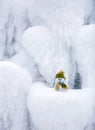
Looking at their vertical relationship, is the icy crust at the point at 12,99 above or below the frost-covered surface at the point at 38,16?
below

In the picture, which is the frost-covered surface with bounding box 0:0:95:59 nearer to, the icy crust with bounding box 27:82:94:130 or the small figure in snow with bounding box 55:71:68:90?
the small figure in snow with bounding box 55:71:68:90

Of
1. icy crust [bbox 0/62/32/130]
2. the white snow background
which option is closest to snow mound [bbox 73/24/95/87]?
the white snow background

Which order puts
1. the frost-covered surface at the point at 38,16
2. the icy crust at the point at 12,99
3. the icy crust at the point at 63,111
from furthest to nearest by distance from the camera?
the frost-covered surface at the point at 38,16, the icy crust at the point at 12,99, the icy crust at the point at 63,111

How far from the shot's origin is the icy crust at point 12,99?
179 centimetres

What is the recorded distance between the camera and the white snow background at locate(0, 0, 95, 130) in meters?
1.68

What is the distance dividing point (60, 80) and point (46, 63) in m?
0.17

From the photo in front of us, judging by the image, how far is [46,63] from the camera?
6.23ft

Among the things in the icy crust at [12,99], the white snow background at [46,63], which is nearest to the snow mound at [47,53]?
the white snow background at [46,63]

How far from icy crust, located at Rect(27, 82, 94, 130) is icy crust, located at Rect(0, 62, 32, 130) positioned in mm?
113

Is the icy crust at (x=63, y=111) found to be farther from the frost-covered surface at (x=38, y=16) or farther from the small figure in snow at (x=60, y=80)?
the frost-covered surface at (x=38, y=16)

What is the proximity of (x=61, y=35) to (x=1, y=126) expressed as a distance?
0.62 metres

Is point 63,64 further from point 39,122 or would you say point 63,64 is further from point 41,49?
point 39,122

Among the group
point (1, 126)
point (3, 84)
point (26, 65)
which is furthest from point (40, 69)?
point (1, 126)

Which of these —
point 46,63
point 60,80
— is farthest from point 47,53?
point 60,80
